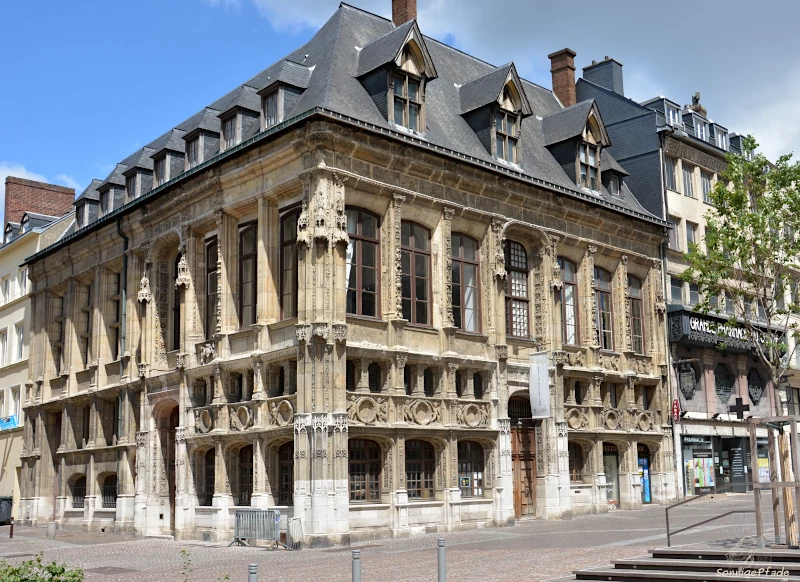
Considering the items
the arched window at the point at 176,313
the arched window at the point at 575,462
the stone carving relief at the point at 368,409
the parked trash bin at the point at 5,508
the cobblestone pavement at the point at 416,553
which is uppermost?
the arched window at the point at 176,313

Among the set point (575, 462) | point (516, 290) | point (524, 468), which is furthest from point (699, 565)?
point (575, 462)

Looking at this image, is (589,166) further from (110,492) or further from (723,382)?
(110,492)

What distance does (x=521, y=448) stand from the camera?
32062mm

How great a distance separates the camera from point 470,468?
29469mm

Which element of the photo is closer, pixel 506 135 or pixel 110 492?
pixel 506 135

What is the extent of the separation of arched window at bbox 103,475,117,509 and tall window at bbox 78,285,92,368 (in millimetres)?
5437

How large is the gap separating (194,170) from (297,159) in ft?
16.4

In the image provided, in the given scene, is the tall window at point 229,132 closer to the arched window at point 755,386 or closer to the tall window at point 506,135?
the tall window at point 506,135

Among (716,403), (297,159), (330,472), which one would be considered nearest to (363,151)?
(297,159)

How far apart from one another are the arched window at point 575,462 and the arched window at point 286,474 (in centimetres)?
1128

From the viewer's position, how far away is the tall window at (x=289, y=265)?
27.5 m

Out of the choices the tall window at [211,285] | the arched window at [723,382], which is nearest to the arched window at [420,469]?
the tall window at [211,285]

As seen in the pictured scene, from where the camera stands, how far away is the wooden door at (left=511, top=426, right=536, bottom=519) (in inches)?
1248

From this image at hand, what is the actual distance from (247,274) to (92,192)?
1575cm
